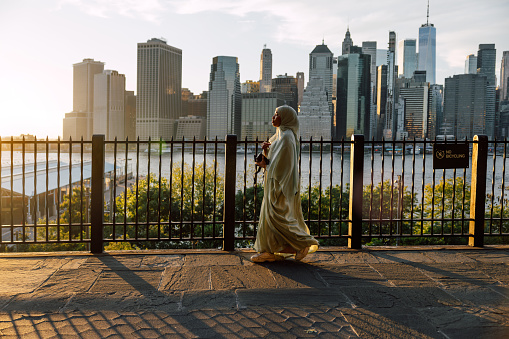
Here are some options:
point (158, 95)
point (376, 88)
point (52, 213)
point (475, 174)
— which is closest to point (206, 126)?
point (158, 95)

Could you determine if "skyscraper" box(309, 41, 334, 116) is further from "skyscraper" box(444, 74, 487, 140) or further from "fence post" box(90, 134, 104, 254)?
"fence post" box(90, 134, 104, 254)

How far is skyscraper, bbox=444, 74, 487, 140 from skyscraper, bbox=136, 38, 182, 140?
52.9m

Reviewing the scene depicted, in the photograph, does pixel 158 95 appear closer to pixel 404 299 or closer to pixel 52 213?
pixel 52 213

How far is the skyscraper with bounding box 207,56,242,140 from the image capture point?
72625mm

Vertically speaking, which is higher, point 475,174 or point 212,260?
point 475,174

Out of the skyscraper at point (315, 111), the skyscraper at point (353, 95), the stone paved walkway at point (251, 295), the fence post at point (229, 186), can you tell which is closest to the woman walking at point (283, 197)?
the stone paved walkway at point (251, 295)

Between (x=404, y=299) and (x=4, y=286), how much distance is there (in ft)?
12.6

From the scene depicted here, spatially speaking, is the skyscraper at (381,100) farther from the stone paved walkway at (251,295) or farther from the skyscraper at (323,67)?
the stone paved walkway at (251,295)

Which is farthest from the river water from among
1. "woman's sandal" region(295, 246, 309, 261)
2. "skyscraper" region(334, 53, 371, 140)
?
"skyscraper" region(334, 53, 371, 140)

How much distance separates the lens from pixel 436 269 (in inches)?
212

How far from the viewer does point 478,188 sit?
6.55 m

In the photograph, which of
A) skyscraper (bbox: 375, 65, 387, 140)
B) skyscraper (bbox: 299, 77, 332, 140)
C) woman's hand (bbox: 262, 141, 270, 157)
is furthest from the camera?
skyscraper (bbox: 375, 65, 387, 140)

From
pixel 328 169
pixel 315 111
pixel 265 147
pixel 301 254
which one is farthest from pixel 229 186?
pixel 315 111

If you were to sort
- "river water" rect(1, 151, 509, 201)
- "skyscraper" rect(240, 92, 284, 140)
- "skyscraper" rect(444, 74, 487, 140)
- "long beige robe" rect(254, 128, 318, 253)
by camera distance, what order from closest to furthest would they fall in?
"long beige robe" rect(254, 128, 318, 253)
"river water" rect(1, 151, 509, 201)
"skyscraper" rect(240, 92, 284, 140)
"skyscraper" rect(444, 74, 487, 140)
